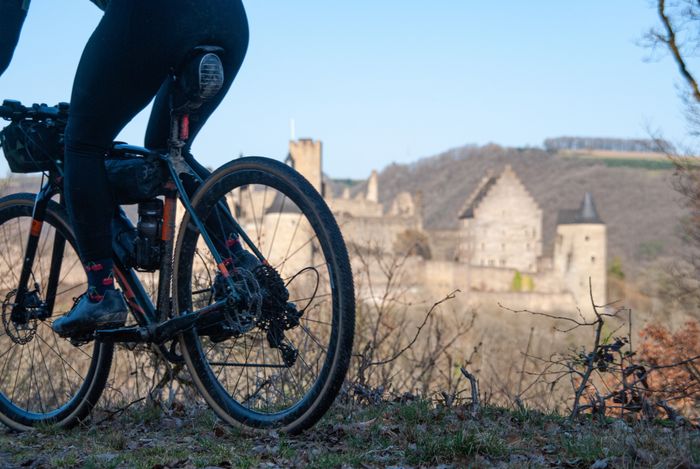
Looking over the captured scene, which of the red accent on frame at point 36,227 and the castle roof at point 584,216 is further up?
the red accent on frame at point 36,227

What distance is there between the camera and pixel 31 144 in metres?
3.62

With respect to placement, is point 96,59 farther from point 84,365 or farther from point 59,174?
point 84,365

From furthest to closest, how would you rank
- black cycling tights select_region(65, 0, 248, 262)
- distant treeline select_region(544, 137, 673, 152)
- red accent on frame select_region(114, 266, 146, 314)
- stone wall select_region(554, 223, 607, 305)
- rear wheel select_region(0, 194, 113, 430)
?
distant treeline select_region(544, 137, 673, 152) → stone wall select_region(554, 223, 607, 305) → rear wheel select_region(0, 194, 113, 430) → red accent on frame select_region(114, 266, 146, 314) → black cycling tights select_region(65, 0, 248, 262)

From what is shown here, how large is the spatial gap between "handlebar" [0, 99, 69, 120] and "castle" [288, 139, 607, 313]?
40.9 meters

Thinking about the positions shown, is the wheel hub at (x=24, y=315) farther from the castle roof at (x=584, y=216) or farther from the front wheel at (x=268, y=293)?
the castle roof at (x=584, y=216)

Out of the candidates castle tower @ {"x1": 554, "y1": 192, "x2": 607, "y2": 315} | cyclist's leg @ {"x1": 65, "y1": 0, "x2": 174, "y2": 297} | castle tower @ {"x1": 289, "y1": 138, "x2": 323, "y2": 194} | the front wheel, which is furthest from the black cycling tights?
castle tower @ {"x1": 289, "y1": 138, "x2": 323, "y2": 194}

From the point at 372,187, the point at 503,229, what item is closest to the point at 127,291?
the point at 503,229

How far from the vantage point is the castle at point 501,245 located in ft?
152

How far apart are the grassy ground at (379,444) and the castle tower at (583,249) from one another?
1853 inches

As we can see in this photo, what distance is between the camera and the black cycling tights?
302cm

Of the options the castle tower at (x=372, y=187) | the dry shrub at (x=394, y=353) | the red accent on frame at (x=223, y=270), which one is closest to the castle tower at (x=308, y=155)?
the castle tower at (x=372, y=187)

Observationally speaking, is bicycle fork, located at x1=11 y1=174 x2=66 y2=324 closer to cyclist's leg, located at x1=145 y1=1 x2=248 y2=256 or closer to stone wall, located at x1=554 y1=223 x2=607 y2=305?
cyclist's leg, located at x1=145 y1=1 x2=248 y2=256


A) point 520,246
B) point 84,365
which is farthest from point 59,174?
point 520,246

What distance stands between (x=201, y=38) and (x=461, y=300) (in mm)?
40416
